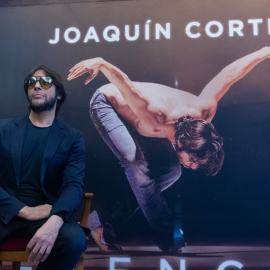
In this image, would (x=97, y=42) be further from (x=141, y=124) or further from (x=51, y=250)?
(x=51, y=250)

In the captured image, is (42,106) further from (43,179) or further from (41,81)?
(43,179)

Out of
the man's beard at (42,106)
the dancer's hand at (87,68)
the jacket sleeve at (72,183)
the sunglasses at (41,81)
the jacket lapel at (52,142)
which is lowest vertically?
the jacket sleeve at (72,183)

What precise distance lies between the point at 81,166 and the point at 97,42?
1327 mm

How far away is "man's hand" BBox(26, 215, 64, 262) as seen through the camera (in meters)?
1.46

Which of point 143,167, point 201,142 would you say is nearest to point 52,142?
point 143,167

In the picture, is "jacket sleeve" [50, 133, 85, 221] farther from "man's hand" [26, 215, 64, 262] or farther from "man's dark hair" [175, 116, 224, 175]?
"man's dark hair" [175, 116, 224, 175]

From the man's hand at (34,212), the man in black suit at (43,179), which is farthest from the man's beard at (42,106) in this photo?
the man's hand at (34,212)

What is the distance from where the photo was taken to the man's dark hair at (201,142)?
253 centimetres

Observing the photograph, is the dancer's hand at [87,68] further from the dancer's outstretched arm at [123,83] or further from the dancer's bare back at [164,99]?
the dancer's bare back at [164,99]

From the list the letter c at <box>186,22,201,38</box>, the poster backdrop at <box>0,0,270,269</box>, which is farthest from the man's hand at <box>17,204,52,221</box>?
the letter c at <box>186,22,201,38</box>

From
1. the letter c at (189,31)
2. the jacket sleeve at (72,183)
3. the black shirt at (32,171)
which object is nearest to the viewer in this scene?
the jacket sleeve at (72,183)

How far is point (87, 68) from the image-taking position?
2.74 meters

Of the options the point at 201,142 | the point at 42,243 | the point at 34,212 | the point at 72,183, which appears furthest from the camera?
the point at 201,142

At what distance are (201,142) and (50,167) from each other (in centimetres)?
126
